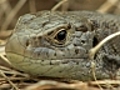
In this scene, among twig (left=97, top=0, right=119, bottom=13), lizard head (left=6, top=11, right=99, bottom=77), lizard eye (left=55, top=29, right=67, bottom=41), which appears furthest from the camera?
twig (left=97, top=0, right=119, bottom=13)

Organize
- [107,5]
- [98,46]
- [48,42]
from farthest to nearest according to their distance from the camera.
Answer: [107,5] < [98,46] < [48,42]

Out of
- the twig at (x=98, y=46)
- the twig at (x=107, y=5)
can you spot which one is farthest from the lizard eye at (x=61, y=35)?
the twig at (x=107, y=5)

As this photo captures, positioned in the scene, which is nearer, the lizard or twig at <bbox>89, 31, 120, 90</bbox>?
the lizard

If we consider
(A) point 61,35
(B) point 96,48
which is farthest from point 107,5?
(A) point 61,35

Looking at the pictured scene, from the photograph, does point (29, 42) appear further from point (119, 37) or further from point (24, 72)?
point (119, 37)

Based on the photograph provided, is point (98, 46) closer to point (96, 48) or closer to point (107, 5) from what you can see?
point (96, 48)

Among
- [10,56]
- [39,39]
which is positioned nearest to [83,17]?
[39,39]

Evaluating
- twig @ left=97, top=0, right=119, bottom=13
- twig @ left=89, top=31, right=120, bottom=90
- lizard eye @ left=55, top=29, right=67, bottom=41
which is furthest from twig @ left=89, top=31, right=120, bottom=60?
twig @ left=97, top=0, right=119, bottom=13

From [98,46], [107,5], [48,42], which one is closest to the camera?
[48,42]

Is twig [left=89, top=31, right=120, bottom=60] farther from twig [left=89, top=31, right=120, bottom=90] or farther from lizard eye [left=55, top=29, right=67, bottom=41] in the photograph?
lizard eye [left=55, top=29, right=67, bottom=41]
